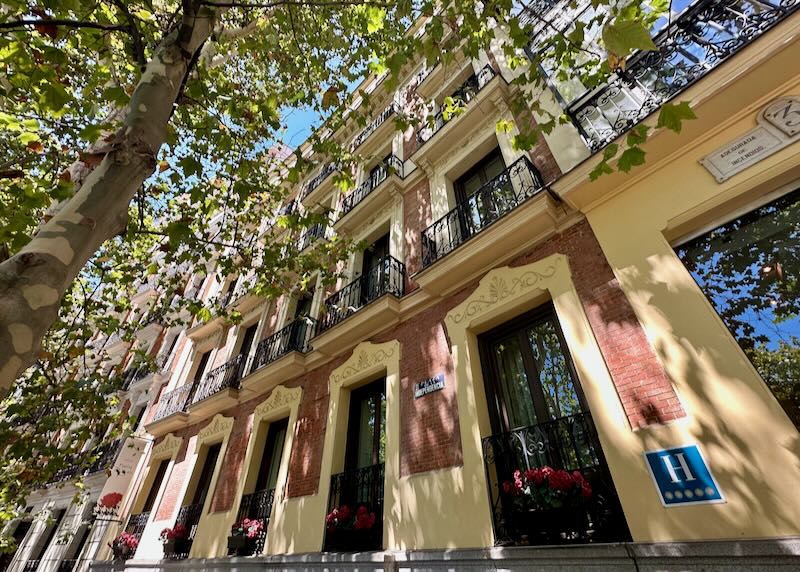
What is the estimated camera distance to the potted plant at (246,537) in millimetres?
6637

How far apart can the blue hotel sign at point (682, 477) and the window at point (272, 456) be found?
7.01 metres

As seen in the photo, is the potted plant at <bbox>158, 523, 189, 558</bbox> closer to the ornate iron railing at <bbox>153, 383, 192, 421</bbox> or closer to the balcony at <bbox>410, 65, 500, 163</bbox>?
the ornate iron railing at <bbox>153, 383, 192, 421</bbox>

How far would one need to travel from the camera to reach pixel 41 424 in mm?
7742

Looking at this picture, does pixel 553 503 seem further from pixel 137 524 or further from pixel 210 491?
pixel 137 524

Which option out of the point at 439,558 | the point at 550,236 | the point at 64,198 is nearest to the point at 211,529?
the point at 439,558

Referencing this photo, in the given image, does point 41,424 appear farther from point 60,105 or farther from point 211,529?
point 60,105

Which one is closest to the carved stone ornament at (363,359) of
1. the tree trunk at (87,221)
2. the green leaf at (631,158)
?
the green leaf at (631,158)

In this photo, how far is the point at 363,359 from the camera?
7184mm

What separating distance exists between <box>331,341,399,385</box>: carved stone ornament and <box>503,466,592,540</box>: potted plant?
3263 mm

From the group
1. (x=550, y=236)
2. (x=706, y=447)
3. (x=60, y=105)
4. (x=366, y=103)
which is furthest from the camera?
(x=366, y=103)

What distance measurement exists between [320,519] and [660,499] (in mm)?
4865

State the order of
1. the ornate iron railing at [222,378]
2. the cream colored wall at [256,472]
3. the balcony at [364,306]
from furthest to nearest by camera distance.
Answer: the ornate iron railing at [222,378] < the balcony at [364,306] < the cream colored wall at [256,472]

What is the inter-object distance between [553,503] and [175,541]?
887 cm

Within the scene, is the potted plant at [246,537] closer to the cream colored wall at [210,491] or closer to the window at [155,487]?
the cream colored wall at [210,491]
